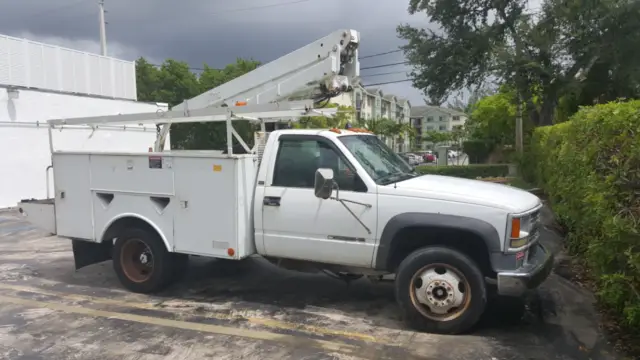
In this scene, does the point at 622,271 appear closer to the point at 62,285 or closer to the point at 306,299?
the point at 306,299

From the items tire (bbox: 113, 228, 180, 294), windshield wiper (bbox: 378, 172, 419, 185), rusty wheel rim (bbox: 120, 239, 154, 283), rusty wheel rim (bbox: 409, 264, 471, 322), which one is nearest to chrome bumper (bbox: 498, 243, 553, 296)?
rusty wheel rim (bbox: 409, 264, 471, 322)

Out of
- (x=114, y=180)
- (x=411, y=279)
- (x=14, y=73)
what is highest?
(x=14, y=73)

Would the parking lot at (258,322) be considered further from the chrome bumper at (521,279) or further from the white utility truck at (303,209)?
A: the chrome bumper at (521,279)

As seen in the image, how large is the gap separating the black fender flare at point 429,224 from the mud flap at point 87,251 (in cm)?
388

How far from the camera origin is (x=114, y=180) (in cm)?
646

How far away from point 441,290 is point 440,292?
0.07 ft

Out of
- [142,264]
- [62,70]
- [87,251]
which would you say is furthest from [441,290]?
[62,70]

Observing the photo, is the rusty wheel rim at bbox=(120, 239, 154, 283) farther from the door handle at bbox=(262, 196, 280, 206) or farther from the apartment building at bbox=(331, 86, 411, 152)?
the apartment building at bbox=(331, 86, 411, 152)

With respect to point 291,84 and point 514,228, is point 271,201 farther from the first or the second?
point 514,228

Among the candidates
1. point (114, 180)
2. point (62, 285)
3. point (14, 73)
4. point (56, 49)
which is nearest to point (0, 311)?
point (62, 285)

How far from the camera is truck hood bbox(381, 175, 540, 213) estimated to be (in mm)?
4957

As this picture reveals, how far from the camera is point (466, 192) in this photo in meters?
5.15

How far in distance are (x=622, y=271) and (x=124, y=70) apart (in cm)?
2180

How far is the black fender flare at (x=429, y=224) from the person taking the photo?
191 inches
